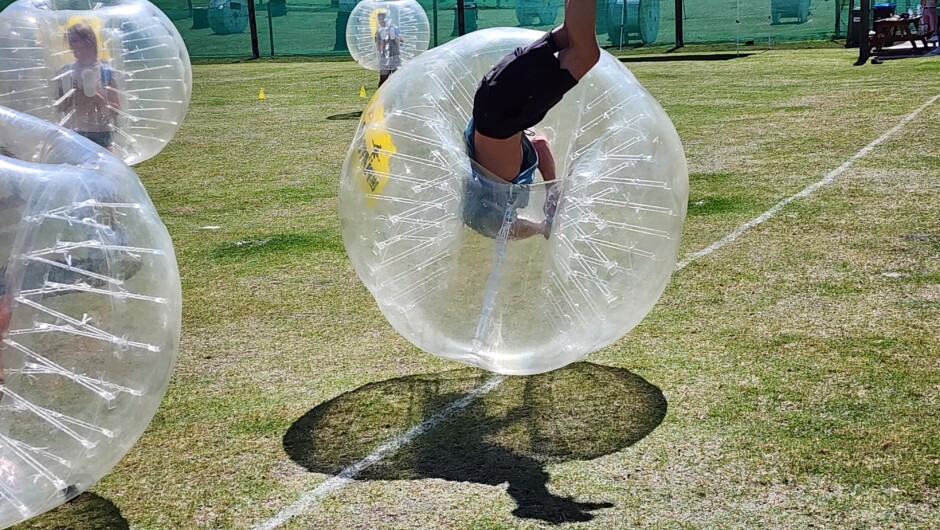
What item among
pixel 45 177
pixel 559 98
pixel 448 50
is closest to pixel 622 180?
pixel 559 98

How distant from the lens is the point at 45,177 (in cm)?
319

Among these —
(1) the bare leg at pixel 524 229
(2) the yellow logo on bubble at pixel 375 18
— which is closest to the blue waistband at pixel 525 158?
(1) the bare leg at pixel 524 229

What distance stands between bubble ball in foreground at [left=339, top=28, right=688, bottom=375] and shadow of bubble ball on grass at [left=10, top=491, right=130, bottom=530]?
135 centimetres

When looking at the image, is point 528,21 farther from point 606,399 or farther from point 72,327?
point 72,327

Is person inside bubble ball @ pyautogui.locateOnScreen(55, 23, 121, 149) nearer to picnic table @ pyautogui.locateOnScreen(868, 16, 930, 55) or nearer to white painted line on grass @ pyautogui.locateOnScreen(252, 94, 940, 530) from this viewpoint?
white painted line on grass @ pyautogui.locateOnScreen(252, 94, 940, 530)

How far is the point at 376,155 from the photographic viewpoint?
443 centimetres

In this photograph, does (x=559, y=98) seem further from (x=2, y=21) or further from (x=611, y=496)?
(x=2, y=21)

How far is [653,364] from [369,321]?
163 centimetres

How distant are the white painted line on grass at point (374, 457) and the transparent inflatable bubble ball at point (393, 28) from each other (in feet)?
38.3

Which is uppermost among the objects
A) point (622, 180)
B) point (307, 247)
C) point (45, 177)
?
point (45, 177)

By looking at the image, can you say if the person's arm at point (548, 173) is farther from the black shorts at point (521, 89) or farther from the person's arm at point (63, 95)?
the person's arm at point (63, 95)

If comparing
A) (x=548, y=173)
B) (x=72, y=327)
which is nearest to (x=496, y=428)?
(x=548, y=173)

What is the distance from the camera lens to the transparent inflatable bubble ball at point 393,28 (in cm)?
1591

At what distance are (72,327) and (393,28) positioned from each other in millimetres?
13256
